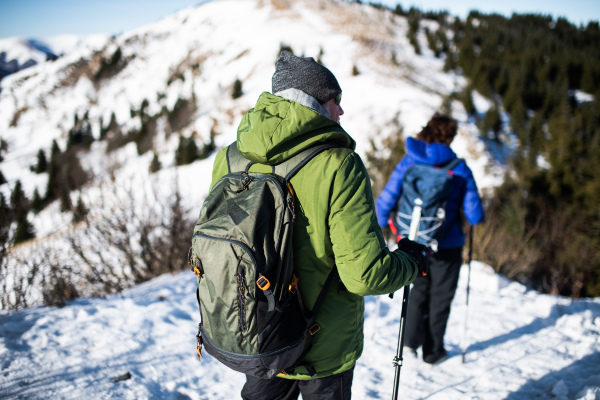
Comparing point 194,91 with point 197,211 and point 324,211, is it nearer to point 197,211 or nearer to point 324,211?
→ point 197,211

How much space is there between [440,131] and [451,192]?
0.49 meters

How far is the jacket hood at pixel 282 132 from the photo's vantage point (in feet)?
3.99

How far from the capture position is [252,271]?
3.75 ft

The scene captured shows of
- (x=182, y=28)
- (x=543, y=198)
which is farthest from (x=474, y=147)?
(x=182, y=28)

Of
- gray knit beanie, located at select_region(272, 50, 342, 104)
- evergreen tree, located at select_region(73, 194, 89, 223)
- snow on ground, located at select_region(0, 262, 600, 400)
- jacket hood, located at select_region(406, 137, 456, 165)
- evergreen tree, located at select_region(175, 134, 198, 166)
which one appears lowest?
evergreen tree, located at select_region(175, 134, 198, 166)

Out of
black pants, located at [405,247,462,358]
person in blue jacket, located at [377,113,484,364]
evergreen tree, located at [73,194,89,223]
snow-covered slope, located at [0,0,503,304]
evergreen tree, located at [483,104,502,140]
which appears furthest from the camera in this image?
evergreen tree, located at [483,104,502,140]

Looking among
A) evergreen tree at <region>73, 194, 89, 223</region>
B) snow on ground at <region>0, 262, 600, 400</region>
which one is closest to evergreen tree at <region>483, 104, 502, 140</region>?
snow on ground at <region>0, 262, 600, 400</region>

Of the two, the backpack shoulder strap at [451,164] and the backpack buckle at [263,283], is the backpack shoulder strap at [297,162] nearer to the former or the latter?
the backpack buckle at [263,283]

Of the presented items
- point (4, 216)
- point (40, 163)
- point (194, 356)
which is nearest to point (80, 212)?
point (4, 216)

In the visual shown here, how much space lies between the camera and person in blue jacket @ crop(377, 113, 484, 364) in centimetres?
267

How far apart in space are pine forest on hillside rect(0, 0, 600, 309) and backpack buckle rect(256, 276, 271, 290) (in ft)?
13.1

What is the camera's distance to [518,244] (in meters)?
7.58

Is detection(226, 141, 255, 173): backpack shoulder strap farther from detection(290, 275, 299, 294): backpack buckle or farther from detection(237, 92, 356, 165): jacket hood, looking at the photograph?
detection(290, 275, 299, 294): backpack buckle

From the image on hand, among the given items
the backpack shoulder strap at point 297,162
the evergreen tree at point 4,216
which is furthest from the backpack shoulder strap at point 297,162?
the evergreen tree at point 4,216
